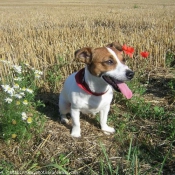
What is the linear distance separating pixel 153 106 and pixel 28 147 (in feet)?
6.81

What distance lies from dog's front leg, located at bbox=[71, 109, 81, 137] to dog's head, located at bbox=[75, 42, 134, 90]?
0.61 metres

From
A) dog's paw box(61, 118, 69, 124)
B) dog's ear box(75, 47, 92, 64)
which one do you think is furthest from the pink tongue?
dog's paw box(61, 118, 69, 124)

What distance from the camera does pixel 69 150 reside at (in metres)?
2.88

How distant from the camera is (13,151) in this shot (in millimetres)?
2775

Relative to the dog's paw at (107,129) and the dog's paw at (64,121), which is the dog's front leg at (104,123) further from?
the dog's paw at (64,121)

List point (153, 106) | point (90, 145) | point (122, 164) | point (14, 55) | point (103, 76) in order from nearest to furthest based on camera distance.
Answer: point (122, 164)
point (103, 76)
point (90, 145)
point (153, 106)
point (14, 55)

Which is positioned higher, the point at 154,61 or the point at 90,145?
the point at 154,61

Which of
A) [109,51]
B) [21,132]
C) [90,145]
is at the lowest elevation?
[90,145]

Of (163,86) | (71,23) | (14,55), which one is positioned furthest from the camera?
(71,23)

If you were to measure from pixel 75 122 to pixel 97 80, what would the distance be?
69 cm

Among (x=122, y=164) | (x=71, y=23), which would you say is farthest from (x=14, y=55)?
(x=71, y=23)

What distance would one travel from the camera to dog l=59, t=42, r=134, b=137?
2.71 meters

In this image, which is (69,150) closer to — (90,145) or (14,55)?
(90,145)

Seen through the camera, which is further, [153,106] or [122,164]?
[153,106]
